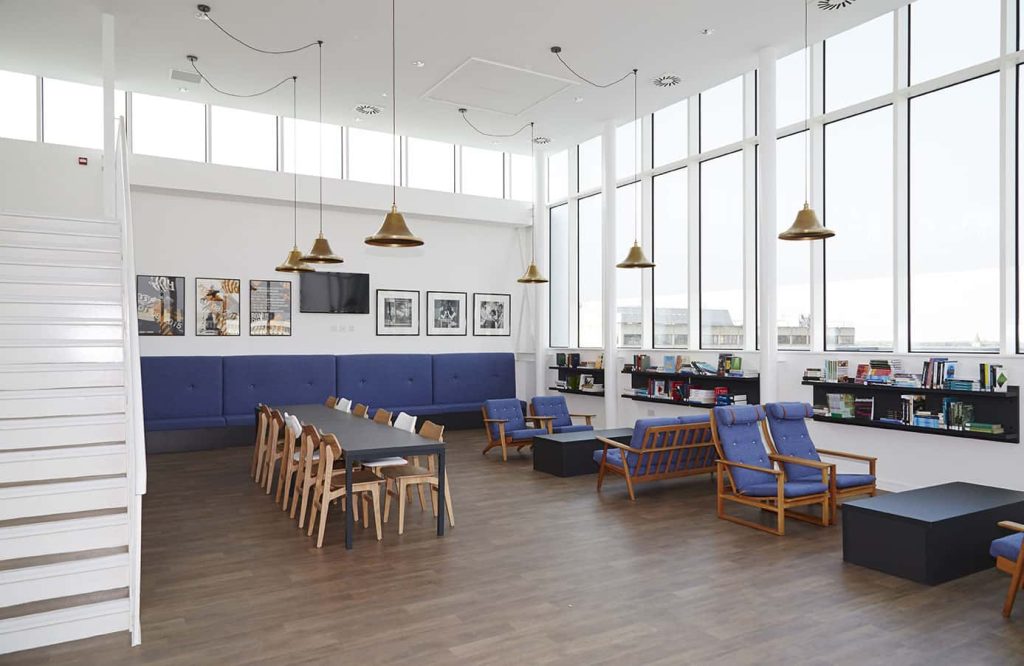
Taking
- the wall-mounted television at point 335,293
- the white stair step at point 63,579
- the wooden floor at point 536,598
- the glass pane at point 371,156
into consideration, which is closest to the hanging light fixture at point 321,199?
the glass pane at point 371,156

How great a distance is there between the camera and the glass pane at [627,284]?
11.2 metres

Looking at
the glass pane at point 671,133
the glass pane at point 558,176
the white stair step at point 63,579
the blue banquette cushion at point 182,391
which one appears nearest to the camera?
the white stair step at point 63,579

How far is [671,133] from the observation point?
1064cm

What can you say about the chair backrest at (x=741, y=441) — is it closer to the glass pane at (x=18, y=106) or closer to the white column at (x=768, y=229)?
the white column at (x=768, y=229)

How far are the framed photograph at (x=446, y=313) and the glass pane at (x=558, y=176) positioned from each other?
260 cm

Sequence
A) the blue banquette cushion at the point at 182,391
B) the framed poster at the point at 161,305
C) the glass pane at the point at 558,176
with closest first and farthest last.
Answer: the blue banquette cushion at the point at 182,391, the framed poster at the point at 161,305, the glass pane at the point at 558,176

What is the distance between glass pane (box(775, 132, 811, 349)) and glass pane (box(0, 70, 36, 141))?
10042 mm

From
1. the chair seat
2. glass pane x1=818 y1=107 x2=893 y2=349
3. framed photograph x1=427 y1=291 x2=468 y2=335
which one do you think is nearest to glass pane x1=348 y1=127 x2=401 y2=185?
framed photograph x1=427 y1=291 x2=468 y2=335

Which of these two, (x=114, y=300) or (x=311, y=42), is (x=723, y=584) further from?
(x=311, y=42)

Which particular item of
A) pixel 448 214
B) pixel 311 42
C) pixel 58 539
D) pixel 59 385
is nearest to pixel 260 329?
pixel 448 214

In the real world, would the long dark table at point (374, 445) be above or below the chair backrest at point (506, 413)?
above

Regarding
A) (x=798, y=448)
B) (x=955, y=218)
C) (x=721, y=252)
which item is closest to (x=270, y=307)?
(x=721, y=252)

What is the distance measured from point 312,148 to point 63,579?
29.0 ft

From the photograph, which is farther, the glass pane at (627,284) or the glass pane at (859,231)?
the glass pane at (627,284)
